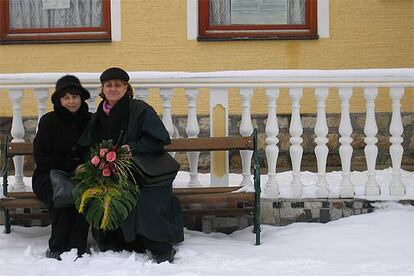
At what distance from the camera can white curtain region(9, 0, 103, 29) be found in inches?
294

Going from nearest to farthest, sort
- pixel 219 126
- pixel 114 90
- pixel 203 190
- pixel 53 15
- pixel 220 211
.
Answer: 1. pixel 114 90
2. pixel 220 211
3. pixel 203 190
4. pixel 219 126
5. pixel 53 15

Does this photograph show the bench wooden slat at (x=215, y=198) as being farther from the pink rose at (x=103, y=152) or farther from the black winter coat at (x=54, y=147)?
the black winter coat at (x=54, y=147)

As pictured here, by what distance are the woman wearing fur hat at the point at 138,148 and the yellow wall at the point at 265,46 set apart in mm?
2817

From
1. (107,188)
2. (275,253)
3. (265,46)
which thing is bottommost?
(275,253)

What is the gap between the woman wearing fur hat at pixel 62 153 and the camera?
4.52 meters

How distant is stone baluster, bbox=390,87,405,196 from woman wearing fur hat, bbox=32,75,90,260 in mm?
2506

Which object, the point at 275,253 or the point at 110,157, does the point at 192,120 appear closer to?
the point at 110,157

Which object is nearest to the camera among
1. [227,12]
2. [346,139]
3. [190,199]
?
[190,199]

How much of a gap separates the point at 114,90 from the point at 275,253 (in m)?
1.67

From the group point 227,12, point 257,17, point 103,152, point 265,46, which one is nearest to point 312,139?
point 265,46

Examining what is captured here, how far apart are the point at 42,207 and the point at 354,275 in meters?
2.31

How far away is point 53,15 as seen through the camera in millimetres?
7520

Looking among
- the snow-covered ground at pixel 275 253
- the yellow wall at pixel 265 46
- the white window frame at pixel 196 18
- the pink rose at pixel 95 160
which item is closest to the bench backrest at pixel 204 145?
the snow-covered ground at pixel 275 253

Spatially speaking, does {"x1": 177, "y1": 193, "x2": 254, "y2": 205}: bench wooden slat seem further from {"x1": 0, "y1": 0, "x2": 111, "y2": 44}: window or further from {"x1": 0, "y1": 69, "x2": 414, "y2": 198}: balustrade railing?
{"x1": 0, "y1": 0, "x2": 111, "y2": 44}: window
